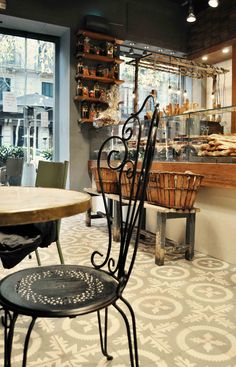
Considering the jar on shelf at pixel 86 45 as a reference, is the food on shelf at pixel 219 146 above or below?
below

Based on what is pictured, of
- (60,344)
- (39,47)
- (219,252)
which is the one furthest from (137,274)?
(39,47)

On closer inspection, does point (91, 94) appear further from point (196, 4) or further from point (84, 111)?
point (196, 4)

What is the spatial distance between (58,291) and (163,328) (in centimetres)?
89

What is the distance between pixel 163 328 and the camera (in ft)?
6.03

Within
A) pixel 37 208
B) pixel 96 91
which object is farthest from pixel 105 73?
pixel 37 208

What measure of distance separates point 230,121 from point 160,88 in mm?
3652

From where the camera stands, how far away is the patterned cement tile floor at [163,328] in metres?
1.56

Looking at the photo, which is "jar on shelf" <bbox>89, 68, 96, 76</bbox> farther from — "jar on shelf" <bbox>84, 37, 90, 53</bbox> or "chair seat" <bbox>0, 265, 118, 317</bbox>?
"chair seat" <bbox>0, 265, 118, 317</bbox>

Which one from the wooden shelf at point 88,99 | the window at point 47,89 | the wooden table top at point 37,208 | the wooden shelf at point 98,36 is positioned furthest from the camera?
the window at point 47,89

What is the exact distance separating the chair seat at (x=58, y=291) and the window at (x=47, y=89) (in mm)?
4891

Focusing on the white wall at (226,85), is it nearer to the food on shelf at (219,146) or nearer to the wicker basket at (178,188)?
the food on shelf at (219,146)

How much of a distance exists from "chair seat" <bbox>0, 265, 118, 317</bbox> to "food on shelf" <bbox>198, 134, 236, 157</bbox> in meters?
1.93

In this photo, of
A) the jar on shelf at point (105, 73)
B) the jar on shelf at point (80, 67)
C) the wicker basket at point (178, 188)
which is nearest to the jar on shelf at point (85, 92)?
the jar on shelf at point (80, 67)

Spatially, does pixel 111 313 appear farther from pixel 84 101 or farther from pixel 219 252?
pixel 84 101
